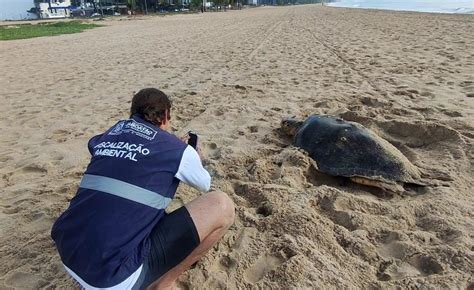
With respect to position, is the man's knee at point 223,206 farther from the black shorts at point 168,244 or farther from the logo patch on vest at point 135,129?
the logo patch on vest at point 135,129

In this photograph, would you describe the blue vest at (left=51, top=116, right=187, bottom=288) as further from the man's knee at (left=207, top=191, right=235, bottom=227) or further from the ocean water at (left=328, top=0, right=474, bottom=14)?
the ocean water at (left=328, top=0, right=474, bottom=14)

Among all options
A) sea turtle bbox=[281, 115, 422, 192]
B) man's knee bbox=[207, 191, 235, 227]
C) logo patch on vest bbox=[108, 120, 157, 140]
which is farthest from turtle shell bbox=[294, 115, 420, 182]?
logo patch on vest bbox=[108, 120, 157, 140]

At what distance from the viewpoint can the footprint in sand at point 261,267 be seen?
7.47 ft

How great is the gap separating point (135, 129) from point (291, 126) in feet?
7.97

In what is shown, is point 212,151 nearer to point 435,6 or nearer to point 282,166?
point 282,166

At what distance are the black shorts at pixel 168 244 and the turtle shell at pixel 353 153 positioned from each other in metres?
1.66

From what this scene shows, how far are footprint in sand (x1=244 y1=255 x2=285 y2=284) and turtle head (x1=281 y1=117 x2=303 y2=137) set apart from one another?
76.9 inches

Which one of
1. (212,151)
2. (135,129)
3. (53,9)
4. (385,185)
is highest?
(135,129)

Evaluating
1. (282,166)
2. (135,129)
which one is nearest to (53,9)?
(282,166)

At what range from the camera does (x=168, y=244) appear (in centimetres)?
194

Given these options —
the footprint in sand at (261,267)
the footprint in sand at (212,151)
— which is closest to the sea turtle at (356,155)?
the footprint in sand at (212,151)

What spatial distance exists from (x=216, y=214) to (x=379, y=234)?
1.19 m

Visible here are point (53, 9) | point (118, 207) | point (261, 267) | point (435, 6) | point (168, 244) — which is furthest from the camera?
point (53, 9)

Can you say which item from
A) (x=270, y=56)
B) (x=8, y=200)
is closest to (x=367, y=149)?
(x=8, y=200)
